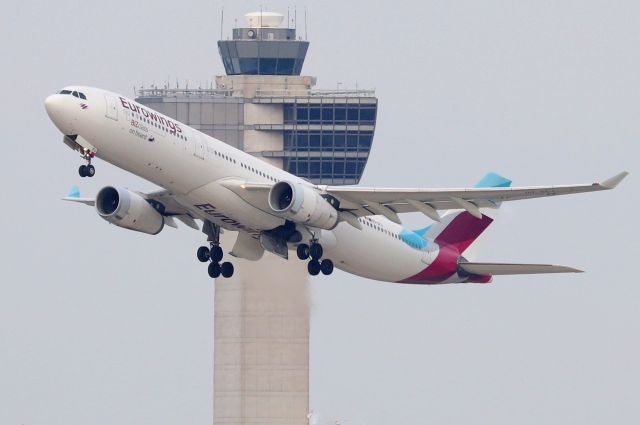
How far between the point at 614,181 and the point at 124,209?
21.5 meters

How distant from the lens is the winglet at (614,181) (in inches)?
3051

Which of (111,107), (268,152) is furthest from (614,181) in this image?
(268,152)

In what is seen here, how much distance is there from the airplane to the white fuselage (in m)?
0.04

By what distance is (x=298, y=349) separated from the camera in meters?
168

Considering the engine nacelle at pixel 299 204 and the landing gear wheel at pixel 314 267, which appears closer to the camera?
the engine nacelle at pixel 299 204

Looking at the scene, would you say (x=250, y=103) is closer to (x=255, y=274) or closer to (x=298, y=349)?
(x=298, y=349)

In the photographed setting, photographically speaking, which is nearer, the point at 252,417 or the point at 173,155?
the point at 173,155

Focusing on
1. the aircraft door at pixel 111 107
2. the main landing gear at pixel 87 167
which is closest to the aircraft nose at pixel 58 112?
the main landing gear at pixel 87 167

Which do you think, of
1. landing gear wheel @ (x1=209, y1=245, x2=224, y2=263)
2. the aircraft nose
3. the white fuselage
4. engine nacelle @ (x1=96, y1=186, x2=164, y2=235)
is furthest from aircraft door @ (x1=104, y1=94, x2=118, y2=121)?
landing gear wheel @ (x1=209, y1=245, x2=224, y2=263)

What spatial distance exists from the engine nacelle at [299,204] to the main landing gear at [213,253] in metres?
7.06

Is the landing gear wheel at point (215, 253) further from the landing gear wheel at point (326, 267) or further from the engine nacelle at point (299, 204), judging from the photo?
the engine nacelle at point (299, 204)

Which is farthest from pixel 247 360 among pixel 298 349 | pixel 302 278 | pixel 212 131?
pixel 302 278

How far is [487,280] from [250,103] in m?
71.1

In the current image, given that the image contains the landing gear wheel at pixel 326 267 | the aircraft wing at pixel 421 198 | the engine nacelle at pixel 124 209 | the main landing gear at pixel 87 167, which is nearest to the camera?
the main landing gear at pixel 87 167
